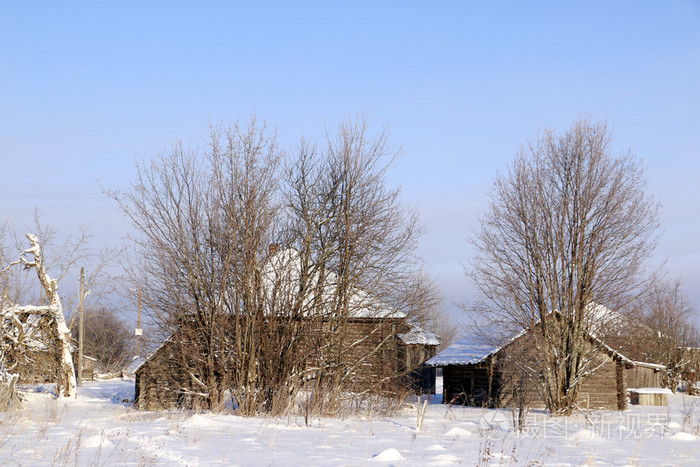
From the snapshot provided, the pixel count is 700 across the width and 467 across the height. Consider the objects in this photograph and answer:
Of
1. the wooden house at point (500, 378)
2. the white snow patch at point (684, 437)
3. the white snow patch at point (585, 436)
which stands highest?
the wooden house at point (500, 378)

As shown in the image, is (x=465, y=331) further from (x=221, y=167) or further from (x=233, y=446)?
(x=233, y=446)

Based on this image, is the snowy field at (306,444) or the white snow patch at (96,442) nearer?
the snowy field at (306,444)

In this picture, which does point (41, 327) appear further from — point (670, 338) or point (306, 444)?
point (670, 338)

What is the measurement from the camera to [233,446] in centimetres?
1139

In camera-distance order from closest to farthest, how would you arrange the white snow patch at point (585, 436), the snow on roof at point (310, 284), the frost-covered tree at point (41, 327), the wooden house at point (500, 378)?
the white snow patch at point (585, 436) < the snow on roof at point (310, 284) < the frost-covered tree at point (41, 327) < the wooden house at point (500, 378)

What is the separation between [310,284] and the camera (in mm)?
20641

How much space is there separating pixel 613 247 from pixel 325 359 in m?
13.1

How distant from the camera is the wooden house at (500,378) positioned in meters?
30.4

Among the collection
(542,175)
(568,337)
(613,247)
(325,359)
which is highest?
(542,175)

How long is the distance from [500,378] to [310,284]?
570 inches

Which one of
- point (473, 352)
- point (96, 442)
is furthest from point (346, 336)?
point (473, 352)

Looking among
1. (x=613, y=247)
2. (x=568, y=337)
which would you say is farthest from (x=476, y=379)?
(x=613, y=247)

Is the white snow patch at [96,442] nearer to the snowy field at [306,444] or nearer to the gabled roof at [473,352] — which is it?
the snowy field at [306,444]

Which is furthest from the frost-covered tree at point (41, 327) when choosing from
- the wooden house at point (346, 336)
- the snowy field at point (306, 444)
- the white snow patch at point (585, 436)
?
the white snow patch at point (585, 436)
